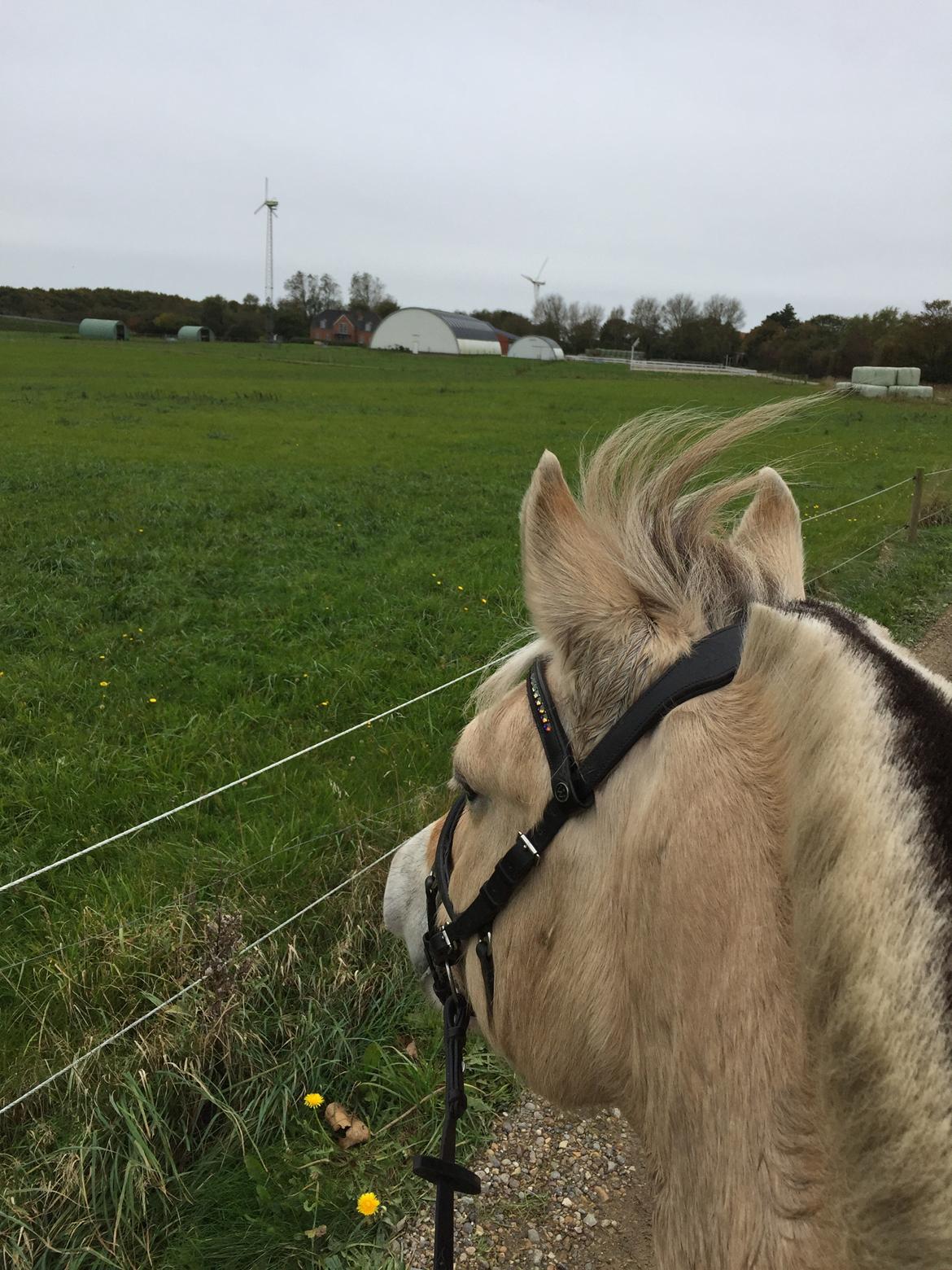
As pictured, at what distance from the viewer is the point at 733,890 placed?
36.8 inches

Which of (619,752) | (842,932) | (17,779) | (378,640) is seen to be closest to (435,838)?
(619,752)

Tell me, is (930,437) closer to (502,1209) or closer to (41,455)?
(41,455)

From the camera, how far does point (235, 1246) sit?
7.39ft

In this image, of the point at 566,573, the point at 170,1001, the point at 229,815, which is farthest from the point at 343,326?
the point at 566,573

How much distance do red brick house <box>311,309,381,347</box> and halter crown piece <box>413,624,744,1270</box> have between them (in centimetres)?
10115

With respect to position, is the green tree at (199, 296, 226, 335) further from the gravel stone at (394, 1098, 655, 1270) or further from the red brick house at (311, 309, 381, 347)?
the gravel stone at (394, 1098, 655, 1270)

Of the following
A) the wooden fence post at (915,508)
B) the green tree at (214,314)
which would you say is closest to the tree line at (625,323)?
the green tree at (214,314)

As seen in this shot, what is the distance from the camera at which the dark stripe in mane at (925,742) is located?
0.80 m

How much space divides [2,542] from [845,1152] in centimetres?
1073

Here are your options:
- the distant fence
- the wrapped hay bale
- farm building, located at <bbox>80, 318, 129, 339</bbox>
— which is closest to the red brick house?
farm building, located at <bbox>80, 318, 129, 339</bbox>

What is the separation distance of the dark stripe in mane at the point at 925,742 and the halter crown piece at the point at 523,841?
179mm

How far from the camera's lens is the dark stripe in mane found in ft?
2.64

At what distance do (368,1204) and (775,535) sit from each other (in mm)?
2127

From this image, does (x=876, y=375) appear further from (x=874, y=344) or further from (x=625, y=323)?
(x=625, y=323)
